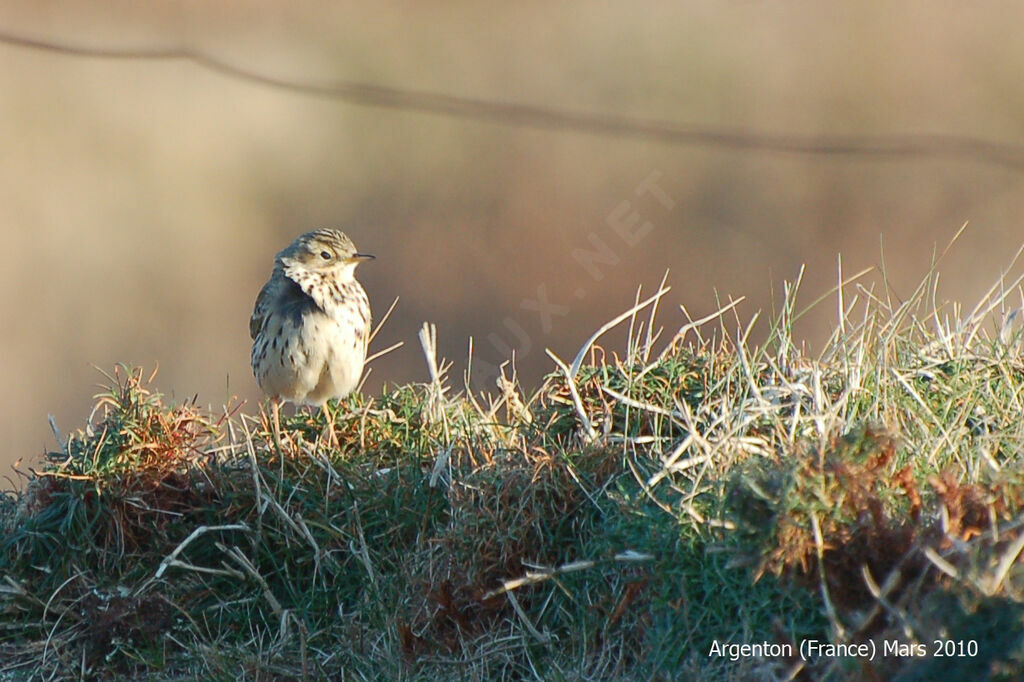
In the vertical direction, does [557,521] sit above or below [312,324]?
below

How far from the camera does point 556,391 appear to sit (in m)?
3.85

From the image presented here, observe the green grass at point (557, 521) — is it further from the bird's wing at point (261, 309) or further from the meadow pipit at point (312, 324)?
the bird's wing at point (261, 309)

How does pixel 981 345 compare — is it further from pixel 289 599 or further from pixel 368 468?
pixel 289 599

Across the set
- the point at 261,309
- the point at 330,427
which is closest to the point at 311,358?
the point at 261,309

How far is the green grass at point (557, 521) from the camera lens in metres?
2.59

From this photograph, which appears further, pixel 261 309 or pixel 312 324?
pixel 261 309

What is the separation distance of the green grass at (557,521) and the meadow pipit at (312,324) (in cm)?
58

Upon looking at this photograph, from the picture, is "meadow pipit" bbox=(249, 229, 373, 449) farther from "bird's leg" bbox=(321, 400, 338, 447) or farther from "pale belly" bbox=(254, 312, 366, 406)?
"bird's leg" bbox=(321, 400, 338, 447)

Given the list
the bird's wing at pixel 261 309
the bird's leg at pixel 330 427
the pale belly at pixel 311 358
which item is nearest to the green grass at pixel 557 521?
the bird's leg at pixel 330 427

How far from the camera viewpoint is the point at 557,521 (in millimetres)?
3350

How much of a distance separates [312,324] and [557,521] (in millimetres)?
1975

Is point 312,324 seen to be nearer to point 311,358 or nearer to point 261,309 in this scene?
point 311,358

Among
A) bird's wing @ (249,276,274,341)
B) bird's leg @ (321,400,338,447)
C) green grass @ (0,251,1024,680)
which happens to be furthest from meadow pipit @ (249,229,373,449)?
green grass @ (0,251,1024,680)

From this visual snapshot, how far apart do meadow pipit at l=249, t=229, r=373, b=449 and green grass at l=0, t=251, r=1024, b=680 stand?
0.58 meters
